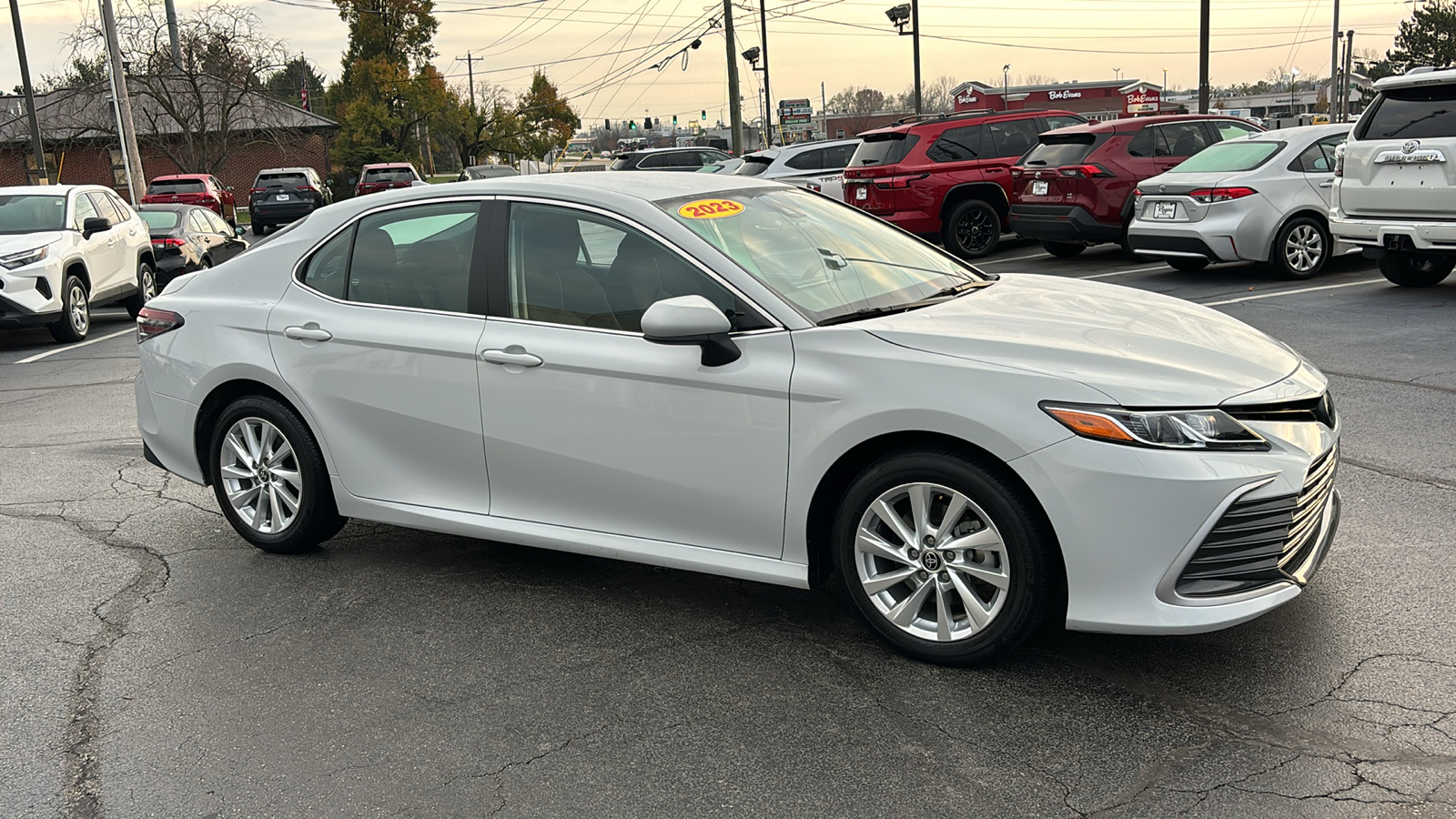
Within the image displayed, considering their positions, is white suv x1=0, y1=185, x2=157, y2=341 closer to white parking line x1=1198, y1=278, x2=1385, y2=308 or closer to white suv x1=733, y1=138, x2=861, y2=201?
white suv x1=733, y1=138, x2=861, y2=201

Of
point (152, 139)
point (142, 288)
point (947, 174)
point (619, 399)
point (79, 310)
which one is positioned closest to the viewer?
point (619, 399)

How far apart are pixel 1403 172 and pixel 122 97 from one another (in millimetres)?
30951

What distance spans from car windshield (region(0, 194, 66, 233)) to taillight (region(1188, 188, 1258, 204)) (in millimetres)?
12580

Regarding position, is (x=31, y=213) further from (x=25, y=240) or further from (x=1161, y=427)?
(x=1161, y=427)

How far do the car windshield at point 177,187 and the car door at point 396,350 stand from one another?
1185 inches

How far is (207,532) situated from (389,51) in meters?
59.5

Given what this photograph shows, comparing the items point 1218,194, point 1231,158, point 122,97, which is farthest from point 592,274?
point 122,97

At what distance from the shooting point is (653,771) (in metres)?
3.40

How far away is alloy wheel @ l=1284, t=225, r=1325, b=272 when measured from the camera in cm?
1252

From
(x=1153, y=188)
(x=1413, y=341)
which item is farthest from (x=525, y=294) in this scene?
(x=1153, y=188)

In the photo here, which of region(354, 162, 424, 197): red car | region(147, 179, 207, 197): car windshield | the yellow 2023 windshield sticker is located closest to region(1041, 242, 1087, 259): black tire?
the yellow 2023 windshield sticker

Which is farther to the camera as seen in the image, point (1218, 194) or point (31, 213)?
point (31, 213)

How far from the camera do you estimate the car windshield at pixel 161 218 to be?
18.7m

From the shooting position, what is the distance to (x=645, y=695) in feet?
12.7
